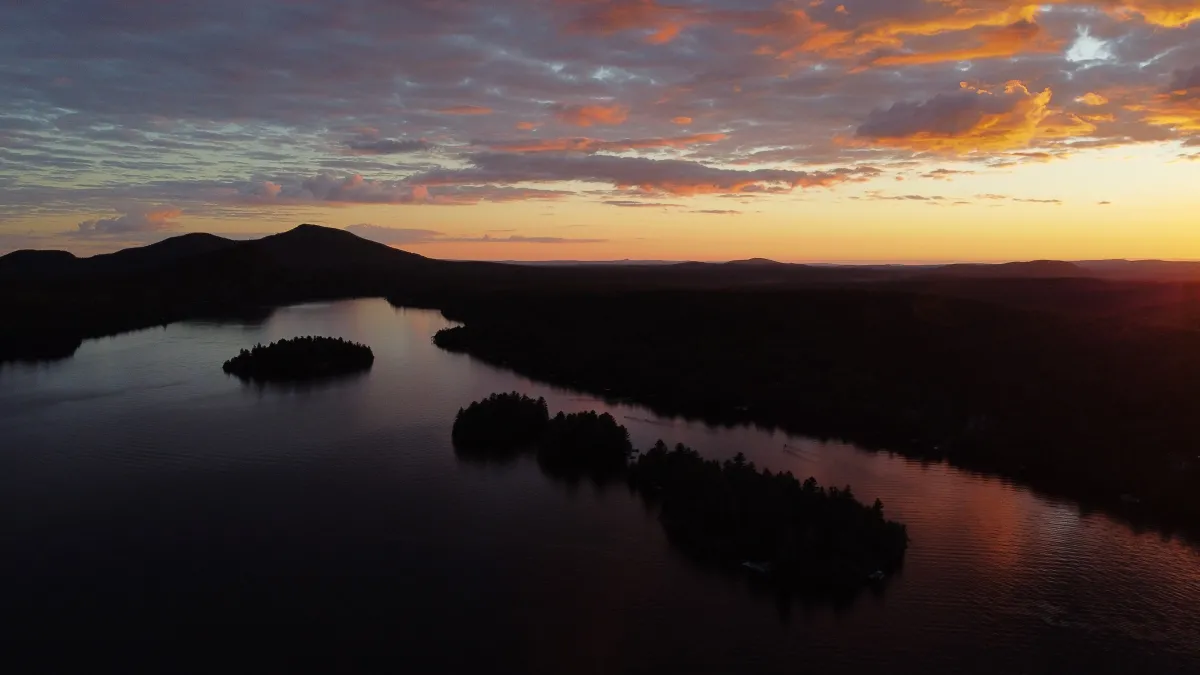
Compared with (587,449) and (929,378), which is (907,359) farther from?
(587,449)

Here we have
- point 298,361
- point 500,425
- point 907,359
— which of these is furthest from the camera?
point 298,361

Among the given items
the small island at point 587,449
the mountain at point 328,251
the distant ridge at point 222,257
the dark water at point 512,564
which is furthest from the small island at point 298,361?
the mountain at point 328,251

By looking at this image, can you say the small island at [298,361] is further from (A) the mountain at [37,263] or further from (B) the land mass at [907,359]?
(A) the mountain at [37,263]

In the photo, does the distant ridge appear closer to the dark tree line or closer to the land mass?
the land mass

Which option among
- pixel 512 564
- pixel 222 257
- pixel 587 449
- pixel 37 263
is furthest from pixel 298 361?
pixel 37 263

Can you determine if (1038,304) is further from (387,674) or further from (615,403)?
(387,674)
